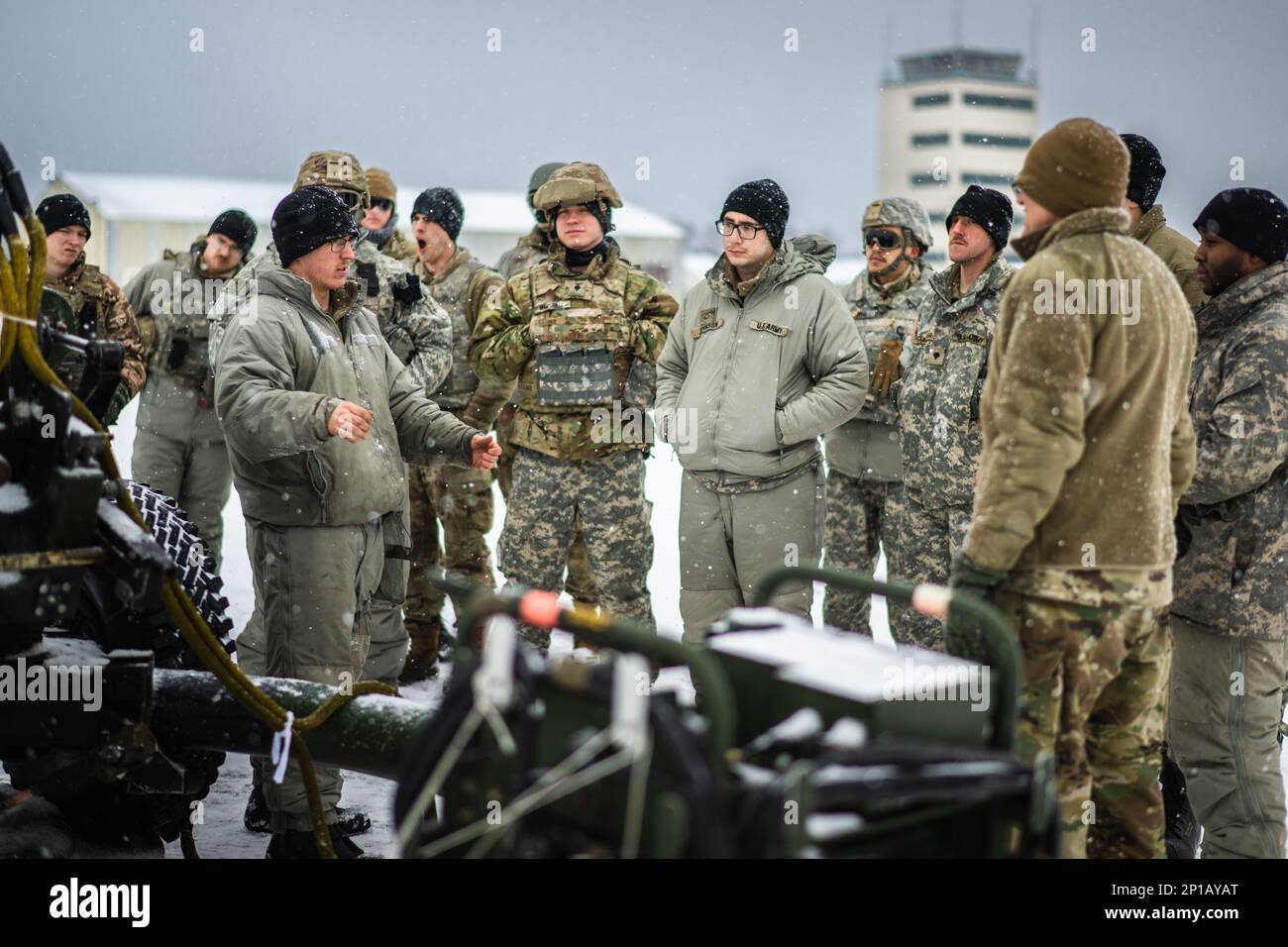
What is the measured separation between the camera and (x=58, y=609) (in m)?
2.98

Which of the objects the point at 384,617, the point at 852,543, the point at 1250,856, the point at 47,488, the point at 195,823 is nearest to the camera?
the point at 47,488

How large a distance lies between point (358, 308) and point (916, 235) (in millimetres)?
3104

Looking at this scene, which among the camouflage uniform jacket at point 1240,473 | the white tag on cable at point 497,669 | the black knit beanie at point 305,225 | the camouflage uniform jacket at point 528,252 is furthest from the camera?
the camouflage uniform jacket at point 528,252

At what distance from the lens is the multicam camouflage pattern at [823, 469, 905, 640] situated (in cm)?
620

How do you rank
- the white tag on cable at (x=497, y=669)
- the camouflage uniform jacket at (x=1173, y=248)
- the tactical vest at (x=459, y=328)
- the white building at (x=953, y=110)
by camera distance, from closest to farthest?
1. the white tag on cable at (x=497, y=669)
2. the camouflage uniform jacket at (x=1173, y=248)
3. the tactical vest at (x=459, y=328)
4. the white building at (x=953, y=110)

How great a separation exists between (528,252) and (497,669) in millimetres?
5237

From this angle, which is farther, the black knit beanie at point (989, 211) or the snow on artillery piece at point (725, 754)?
the black knit beanie at point (989, 211)

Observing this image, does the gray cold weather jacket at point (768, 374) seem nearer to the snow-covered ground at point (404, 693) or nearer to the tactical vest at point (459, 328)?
the snow-covered ground at point (404, 693)

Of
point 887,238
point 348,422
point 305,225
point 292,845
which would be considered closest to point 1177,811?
point 292,845

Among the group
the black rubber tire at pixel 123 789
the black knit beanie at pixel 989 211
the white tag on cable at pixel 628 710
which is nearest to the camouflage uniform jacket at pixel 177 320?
the black rubber tire at pixel 123 789

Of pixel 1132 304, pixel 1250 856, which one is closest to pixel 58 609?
pixel 1132 304

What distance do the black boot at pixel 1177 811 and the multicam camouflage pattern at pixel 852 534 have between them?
1.91 meters

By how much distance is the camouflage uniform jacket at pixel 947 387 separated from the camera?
520cm
